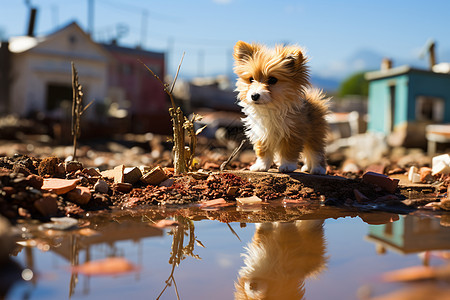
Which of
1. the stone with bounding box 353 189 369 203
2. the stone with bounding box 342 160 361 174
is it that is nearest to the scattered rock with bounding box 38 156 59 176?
the stone with bounding box 353 189 369 203

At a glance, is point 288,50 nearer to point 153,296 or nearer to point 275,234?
point 275,234

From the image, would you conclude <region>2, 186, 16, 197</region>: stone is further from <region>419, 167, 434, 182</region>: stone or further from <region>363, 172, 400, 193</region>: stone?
<region>419, 167, 434, 182</region>: stone

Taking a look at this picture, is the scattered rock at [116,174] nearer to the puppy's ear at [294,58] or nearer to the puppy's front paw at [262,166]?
the puppy's front paw at [262,166]

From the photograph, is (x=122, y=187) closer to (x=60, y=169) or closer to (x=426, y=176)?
(x=60, y=169)

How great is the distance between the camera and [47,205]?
3.34 metres

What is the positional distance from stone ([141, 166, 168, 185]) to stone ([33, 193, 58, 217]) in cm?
125

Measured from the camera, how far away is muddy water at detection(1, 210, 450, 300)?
6.86ft

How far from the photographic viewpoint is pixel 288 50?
459 centimetres

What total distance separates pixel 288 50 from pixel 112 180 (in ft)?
7.70

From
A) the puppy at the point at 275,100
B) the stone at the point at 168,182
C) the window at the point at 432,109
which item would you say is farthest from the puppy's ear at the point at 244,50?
the window at the point at 432,109

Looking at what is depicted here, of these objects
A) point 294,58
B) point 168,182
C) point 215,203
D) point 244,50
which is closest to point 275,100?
point 294,58

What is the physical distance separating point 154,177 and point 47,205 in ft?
4.54

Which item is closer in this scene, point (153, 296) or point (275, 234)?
point (153, 296)

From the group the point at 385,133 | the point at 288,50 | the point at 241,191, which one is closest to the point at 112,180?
the point at 241,191
